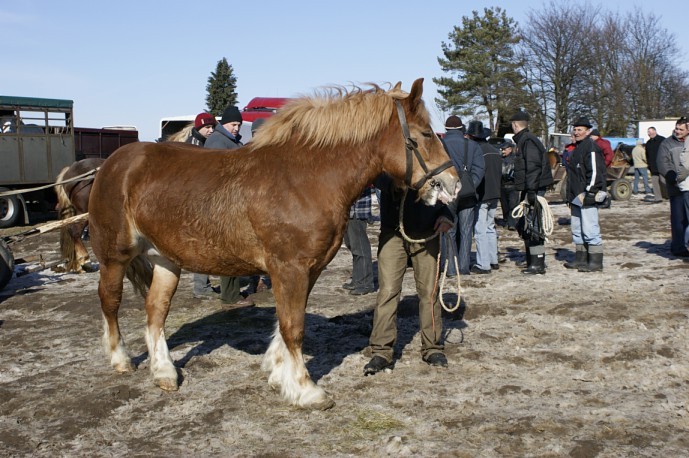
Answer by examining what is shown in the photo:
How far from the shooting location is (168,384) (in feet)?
16.5

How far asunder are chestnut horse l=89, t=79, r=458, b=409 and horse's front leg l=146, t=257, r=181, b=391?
0.40 feet

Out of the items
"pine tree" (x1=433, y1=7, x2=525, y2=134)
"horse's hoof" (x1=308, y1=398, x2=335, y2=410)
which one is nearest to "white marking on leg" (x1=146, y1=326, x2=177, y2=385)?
"horse's hoof" (x1=308, y1=398, x2=335, y2=410)

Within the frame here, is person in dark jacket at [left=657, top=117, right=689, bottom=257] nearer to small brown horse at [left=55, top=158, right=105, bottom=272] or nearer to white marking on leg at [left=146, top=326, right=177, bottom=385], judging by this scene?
white marking on leg at [left=146, top=326, right=177, bottom=385]

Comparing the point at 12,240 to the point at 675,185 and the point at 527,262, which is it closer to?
→ the point at 527,262

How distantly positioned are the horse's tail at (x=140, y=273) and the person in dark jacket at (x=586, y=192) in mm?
5944

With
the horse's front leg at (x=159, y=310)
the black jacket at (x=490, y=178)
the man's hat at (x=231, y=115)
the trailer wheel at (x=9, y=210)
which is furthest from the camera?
the trailer wheel at (x=9, y=210)

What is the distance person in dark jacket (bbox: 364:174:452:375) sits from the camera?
532 cm

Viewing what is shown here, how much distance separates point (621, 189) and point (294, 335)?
58.6ft

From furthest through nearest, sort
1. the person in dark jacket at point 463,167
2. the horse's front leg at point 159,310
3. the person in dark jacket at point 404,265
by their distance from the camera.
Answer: the person in dark jacket at point 463,167 → the person in dark jacket at point 404,265 → the horse's front leg at point 159,310

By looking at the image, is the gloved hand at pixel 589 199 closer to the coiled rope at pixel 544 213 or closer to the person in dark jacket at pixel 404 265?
the coiled rope at pixel 544 213

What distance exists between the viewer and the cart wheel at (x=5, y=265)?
8.35 metres

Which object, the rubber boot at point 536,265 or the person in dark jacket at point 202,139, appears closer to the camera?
the person in dark jacket at point 202,139

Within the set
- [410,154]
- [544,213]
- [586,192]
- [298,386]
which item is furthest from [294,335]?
[586,192]

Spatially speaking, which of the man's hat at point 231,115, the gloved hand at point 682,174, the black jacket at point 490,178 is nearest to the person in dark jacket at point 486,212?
the black jacket at point 490,178
